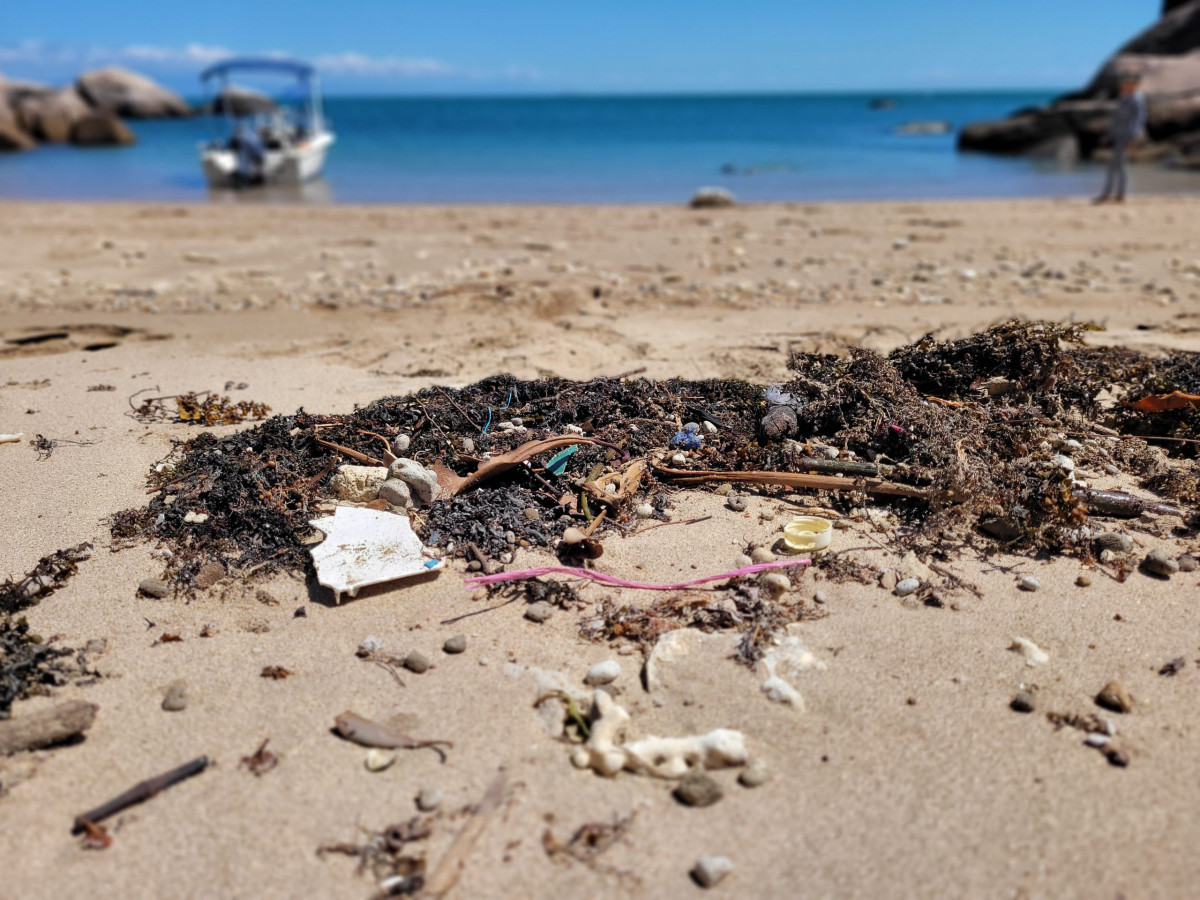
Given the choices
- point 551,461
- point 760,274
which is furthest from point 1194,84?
point 551,461

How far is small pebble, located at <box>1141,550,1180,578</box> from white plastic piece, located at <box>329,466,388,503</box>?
2821mm

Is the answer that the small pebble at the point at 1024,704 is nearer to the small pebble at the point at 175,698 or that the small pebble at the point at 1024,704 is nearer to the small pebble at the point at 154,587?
the small pebble at the point at 175,698

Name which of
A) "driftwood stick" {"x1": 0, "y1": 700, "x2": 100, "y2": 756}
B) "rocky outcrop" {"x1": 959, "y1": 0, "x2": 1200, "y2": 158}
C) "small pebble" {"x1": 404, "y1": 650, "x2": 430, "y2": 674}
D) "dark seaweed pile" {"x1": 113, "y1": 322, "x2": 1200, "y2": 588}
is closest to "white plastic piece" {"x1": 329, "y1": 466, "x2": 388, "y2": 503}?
"dark seaweed pile" {"x1": 113, "y1": 322, "x2": 1200, "y2": 588}

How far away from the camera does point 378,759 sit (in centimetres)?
229

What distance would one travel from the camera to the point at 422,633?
9.14 ft

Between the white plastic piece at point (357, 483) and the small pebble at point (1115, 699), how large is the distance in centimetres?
256

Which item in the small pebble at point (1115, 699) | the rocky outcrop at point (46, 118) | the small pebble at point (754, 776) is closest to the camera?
the small pebble at point (754, 776)

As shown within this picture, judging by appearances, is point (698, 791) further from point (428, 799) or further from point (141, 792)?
point (141, 792)

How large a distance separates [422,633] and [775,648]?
43.4 inches

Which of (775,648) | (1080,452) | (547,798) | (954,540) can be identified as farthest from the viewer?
(1080,452)

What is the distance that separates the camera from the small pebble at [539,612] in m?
2.84

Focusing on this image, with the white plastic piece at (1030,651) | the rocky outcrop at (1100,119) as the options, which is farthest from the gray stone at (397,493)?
the rocky outcrop at (1100,119)

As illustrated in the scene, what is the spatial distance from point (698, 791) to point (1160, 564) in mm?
1951

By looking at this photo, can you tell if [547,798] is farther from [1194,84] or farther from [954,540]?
[1194,84]
